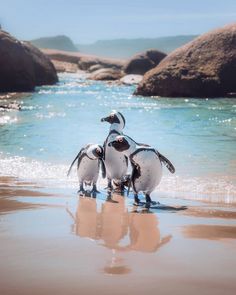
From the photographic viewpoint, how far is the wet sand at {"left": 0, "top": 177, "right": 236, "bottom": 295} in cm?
279

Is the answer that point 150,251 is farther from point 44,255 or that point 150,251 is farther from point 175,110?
point 175,110

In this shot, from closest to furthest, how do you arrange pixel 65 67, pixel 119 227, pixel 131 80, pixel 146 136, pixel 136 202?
pixel 119 227
pixel 136 202
pixel 146 136
pixel 131 80
pixel 65 67

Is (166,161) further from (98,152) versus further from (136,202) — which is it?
(98,152)

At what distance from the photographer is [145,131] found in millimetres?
11445

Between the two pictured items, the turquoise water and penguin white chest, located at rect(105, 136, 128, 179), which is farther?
the turquoise water

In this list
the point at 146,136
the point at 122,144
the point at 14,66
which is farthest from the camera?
the point at 14,66

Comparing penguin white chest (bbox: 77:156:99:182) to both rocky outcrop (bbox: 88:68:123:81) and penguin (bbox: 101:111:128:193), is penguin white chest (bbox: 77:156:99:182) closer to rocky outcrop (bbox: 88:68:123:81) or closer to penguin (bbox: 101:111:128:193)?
penguin (bbox: 101:111:128:193)

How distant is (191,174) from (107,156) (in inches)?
45.2

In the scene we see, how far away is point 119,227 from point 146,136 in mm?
6621

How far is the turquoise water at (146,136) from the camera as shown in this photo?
267 inches

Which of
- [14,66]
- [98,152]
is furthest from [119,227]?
[14,66]

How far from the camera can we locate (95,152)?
6.17 metres

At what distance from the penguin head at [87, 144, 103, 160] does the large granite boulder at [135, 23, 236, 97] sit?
1354 cm

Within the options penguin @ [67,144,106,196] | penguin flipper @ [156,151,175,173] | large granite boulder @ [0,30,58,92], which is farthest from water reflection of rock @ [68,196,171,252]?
large granite boulder @ [0,30,58,92]
